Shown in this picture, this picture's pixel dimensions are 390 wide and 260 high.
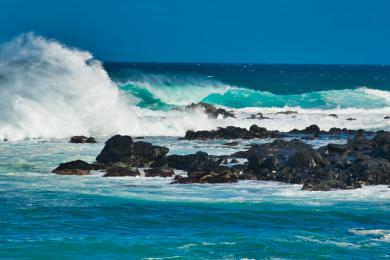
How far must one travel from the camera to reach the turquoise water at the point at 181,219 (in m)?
12.9

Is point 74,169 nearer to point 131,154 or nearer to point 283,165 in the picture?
point 131,154

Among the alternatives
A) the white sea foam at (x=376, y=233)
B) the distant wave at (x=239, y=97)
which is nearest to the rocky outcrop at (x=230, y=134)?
the white sea foam at (x=376, y=233)

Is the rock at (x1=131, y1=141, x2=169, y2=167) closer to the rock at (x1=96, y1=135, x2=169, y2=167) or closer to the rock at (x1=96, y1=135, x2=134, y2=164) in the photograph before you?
the rock at (x1=96, y1=135, x2=169, y2=167)

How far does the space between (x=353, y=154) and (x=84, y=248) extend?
1157cm

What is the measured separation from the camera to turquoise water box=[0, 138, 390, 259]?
12.9m

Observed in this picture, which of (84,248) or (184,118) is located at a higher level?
(184,118)

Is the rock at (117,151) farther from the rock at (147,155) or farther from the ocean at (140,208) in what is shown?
the ocean at (140,208)

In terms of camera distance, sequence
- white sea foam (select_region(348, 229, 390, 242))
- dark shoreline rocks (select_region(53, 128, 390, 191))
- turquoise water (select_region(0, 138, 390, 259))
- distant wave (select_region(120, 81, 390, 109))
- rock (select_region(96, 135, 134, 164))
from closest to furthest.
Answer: turquoise water (select_region(0, 138, 390, 259)), white sea foam (select_region(348, 229, 390, 242)), dark shoreline rocks (select_region(53, 128, 390, 191)), rock (select_region(96, 135, 134, 164)), distant wave (select_region(120, 81, 390, 109))

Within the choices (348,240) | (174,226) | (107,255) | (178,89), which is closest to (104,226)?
(174,226)

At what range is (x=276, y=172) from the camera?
20.5 meters

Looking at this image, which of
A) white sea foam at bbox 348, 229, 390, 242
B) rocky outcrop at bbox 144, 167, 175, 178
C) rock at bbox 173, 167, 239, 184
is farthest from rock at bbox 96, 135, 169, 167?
white sea foam at bbox 348, 229, 390, 242

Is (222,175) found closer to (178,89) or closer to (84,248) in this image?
(84,248)

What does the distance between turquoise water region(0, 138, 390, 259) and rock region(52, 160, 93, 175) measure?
1.13 feet

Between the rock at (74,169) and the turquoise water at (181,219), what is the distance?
1.13 feet
